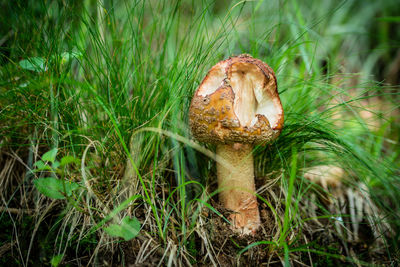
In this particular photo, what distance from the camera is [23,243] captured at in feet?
5.14

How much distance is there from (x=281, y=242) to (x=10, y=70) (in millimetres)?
2171

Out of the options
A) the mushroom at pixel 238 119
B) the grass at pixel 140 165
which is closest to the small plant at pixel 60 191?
the grass at pixel 140 165

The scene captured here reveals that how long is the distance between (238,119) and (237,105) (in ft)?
0.44

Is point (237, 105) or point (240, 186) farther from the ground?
point (237, 105)

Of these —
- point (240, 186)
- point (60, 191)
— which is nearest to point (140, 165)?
point (60, 191)

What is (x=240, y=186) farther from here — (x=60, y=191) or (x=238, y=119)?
(x=60, y=191)

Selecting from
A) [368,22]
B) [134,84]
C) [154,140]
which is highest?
[368,22]

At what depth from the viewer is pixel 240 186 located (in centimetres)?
167

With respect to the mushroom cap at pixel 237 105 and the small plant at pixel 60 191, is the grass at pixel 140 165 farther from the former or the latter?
the mushroom cap at pixel 237 105

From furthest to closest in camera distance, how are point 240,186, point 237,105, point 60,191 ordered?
1. point 240,186
2. point 237,105
3. point 60,191

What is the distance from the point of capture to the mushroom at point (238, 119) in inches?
56.4

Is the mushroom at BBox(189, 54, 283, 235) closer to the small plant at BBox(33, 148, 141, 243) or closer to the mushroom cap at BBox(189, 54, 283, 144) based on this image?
the mushroom cap at BBox(189, 54, 283, 144)

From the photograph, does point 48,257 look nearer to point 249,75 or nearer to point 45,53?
point 45,53

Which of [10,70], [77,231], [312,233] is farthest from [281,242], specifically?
[10,70]
